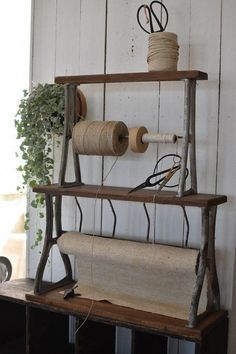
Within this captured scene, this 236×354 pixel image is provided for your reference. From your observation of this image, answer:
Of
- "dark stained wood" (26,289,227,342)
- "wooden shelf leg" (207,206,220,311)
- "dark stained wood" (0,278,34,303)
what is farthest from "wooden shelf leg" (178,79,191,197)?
"dark stained wood" (0,278,34,303)

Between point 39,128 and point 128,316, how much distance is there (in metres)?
0.87

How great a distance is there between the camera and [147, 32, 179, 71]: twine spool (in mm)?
1718

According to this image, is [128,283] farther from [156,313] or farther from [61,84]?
[61,84]

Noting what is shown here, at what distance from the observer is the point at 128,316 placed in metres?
1.68

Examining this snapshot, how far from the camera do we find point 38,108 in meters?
2.03

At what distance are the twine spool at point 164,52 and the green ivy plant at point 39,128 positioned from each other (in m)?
0.47

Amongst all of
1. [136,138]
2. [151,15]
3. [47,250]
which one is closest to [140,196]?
[136,138]

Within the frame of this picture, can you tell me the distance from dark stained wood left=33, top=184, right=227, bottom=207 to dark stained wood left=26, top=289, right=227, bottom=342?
0.40 meters

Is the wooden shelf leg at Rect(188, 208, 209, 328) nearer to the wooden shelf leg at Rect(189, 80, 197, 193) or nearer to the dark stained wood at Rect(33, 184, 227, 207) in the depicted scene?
the dark stained wood at Rect(33, 184, 227, 207)

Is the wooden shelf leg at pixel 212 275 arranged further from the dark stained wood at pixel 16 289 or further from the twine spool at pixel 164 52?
the dark stained wood at pixel 16 289

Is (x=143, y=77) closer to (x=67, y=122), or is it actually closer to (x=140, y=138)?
(x=140, y=138)

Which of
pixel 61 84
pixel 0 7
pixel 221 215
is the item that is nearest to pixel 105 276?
pixel 221 215

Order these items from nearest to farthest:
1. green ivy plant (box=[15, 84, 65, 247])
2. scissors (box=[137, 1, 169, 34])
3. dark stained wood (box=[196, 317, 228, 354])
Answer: dark stained wood (box=[196, 317, 228, 354]) → scissors (box=[137, 1, 169, 34]) → green ivy plant (box=[15, 84, 65, 247])

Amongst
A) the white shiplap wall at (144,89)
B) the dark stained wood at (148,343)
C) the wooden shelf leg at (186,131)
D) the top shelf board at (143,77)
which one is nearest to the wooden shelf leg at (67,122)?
the top shelf board at (143,77)
